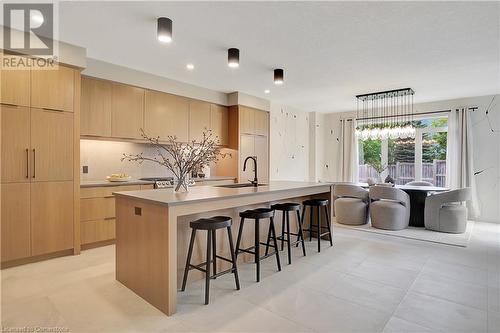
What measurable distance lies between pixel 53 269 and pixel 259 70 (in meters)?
3.75

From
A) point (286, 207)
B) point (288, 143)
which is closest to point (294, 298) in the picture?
point (286, 207)

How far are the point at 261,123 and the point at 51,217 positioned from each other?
14.1 ft

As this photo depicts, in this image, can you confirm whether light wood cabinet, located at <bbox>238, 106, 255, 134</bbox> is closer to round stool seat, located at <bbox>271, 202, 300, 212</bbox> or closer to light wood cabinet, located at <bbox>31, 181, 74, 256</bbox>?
round stool seat, located at <bbox>271, 202, 300, 212</bbox>

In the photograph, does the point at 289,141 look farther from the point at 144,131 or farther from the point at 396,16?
the point at 396,16

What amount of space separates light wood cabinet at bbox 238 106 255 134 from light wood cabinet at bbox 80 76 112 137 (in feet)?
8.37

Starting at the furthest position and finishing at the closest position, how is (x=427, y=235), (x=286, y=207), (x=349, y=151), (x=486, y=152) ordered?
(x=349, y=151) → (x=486, y=152) → (x=427, y=235) → (x=286, y=207)

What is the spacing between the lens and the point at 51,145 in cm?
337

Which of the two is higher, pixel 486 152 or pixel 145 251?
pixel 486 152

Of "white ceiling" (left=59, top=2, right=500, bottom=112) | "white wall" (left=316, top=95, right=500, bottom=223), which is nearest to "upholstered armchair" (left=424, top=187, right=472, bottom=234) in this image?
"white wall" (left=316, top=95, right=500, bottom=223)

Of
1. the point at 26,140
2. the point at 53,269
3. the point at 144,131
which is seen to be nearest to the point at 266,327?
the point at 53,269

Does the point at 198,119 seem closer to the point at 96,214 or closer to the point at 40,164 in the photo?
the point at 96,214

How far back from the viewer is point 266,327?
2.03 m

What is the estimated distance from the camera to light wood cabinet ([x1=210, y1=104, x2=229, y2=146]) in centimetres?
561

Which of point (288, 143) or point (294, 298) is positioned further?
point (288, 143)
